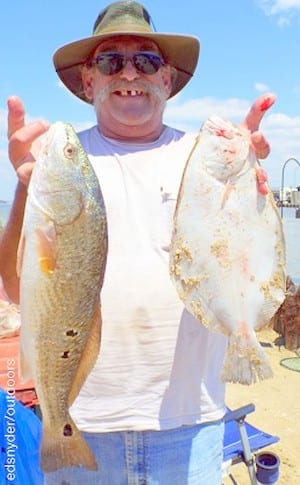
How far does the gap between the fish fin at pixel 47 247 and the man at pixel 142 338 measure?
1.35 ft

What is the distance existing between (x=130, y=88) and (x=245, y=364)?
137 cm

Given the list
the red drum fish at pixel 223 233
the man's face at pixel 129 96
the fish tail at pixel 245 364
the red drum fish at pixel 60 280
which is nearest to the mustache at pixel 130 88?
the man's face at pixel 129 96

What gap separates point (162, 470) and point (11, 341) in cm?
241

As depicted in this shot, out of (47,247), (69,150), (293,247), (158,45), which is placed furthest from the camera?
(293,247)

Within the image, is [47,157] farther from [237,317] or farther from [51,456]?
[51,456]

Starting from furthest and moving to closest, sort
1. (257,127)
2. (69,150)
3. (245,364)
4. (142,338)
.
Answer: (142,338) < (257,127) < (245,364) < (69,150)

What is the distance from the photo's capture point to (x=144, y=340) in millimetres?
2572

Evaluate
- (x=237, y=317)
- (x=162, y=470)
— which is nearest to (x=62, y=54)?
(x=237, y=317)

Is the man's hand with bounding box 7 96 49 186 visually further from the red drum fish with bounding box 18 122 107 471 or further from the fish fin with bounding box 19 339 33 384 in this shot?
the fish fin with bounding box 19 339 33 384

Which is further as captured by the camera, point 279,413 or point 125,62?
point 279,413

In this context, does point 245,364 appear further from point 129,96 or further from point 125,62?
point 125,62

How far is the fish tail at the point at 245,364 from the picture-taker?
2.28 meters

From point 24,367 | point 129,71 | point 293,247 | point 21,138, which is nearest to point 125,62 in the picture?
point 129,71

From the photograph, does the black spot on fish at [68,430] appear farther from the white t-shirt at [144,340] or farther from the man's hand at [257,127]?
the man's hand at [257,127]
